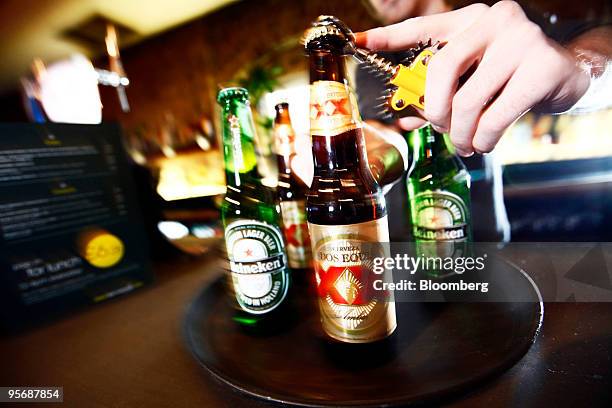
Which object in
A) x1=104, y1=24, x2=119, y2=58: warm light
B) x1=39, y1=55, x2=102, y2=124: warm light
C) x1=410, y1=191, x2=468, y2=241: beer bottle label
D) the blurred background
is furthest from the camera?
x1=104, y1=24, x2=119, y2=58: warm light

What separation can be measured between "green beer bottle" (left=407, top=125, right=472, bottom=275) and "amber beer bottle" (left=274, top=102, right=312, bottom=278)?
7.7 inches

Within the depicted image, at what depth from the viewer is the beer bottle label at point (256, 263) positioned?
419 mm

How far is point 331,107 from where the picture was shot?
1.22 ft

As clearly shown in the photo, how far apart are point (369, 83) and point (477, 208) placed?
36 cm

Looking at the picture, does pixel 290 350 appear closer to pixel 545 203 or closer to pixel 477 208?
pixel 477 208

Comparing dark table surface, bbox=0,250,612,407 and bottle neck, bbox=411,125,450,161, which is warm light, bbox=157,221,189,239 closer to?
dark table surface, bbox=0,250,612,407

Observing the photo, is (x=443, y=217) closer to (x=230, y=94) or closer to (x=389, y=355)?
(x=389, y=355)

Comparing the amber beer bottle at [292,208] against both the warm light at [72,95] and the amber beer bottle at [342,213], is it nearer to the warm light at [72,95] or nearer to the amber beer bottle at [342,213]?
the amber beer bottle at [342,213]

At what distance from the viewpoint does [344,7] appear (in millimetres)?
A: 479

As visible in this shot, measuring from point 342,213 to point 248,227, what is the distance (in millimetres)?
125

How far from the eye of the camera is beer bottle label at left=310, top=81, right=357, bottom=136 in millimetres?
369

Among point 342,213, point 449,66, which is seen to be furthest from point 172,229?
point 449,66

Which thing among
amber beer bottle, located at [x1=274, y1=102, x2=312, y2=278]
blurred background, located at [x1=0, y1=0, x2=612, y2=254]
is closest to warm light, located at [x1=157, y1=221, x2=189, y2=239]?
blurred background, located at [x1=0, y1=0, x2=612, y2=254]

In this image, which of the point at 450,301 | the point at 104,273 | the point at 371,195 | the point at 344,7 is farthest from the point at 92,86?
the point at 450,301
